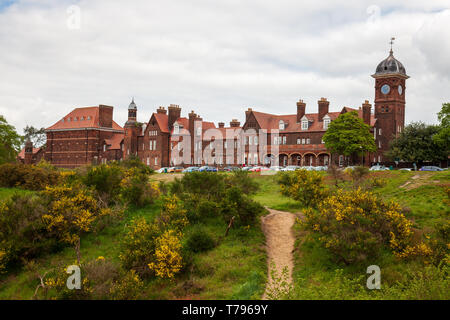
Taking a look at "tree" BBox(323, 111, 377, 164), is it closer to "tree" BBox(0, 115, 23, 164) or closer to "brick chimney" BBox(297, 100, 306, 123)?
"brick chimney" BBox(297, 100, 306, 123)

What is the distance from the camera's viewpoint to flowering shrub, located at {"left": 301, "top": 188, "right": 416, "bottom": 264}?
20734 millimetres

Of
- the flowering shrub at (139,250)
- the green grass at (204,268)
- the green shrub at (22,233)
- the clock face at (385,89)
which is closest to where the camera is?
the green grass at (204,268)

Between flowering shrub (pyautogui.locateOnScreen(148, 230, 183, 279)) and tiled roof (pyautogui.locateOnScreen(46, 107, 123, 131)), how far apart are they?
74.5 m

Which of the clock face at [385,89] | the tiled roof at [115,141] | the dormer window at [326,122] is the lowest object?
the tiled roof at [115,141]

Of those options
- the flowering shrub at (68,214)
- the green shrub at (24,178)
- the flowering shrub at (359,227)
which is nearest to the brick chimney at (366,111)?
the flowering shrub at (359,227)

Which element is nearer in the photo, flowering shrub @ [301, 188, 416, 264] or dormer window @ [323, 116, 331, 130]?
flowering shrub @ [301, 188, 416, 264]

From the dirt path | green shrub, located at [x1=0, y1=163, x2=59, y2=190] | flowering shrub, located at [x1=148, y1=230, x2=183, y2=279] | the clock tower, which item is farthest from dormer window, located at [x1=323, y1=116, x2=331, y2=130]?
flowering shrub, located at [x1=148, y1=230, x2=183, y2=279]

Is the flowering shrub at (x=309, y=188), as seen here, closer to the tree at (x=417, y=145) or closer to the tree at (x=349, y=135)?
the tree at (x=349, y=135)

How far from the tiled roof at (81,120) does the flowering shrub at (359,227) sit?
75.9m

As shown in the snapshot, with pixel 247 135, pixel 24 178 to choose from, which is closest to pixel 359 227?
pixel 24 178

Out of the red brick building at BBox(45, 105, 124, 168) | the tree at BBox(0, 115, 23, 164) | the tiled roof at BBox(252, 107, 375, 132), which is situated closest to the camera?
the tree at BBox(0, 115, 23, 164)

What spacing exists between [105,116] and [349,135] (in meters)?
55.7

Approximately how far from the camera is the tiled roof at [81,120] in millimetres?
92188

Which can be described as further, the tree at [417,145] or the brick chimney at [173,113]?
the brick chimney at [173,113]
